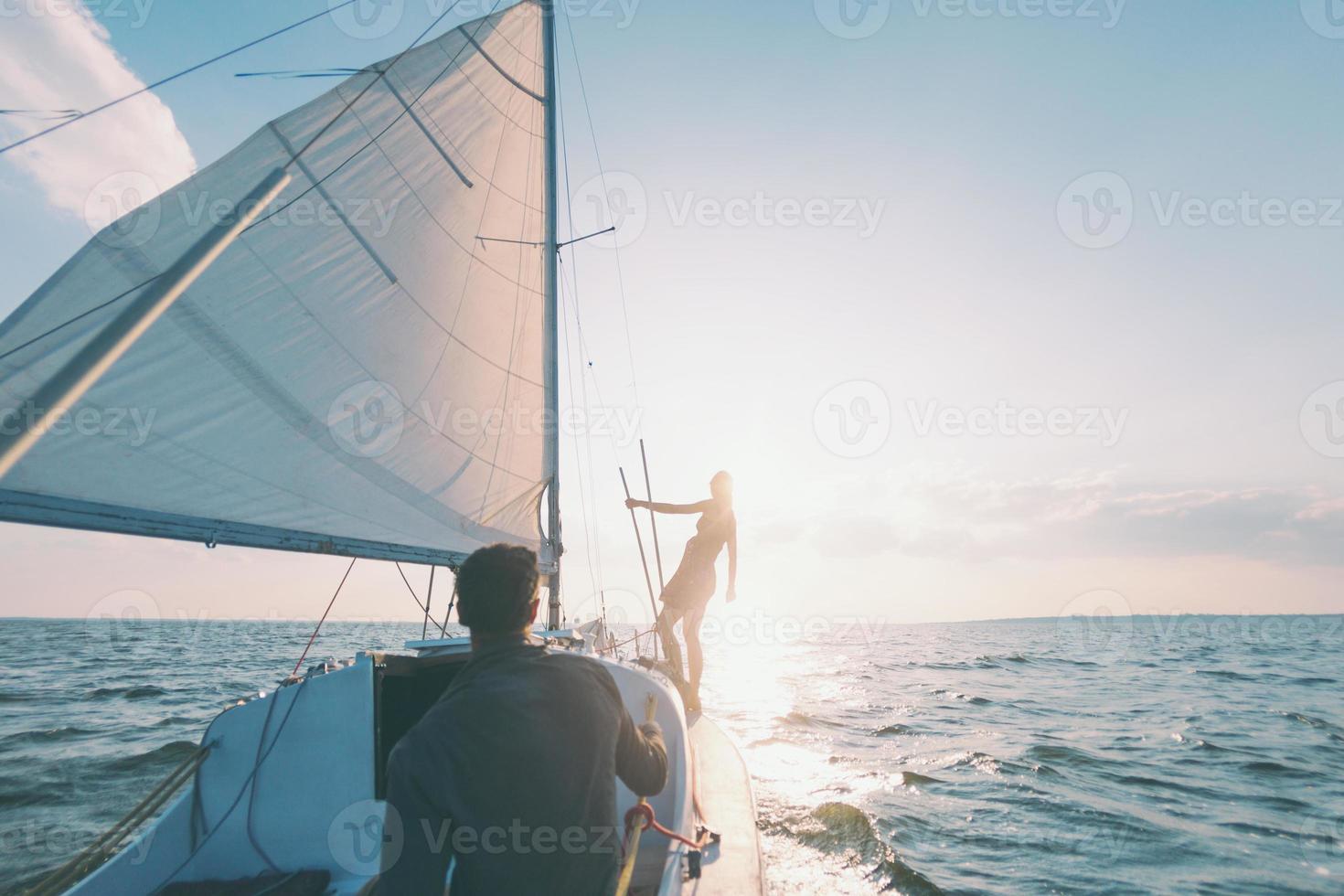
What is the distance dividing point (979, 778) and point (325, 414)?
23.8ft

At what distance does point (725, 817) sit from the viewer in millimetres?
3686

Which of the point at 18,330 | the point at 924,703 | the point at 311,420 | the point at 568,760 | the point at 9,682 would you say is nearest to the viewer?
the point at 568,760

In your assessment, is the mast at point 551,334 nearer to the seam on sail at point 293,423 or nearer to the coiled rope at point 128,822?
Answer: the seam on sail at point 293,423

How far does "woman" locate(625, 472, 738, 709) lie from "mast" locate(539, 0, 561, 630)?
3.53 ft

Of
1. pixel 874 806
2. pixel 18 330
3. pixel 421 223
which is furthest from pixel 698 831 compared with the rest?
pixel 421 223

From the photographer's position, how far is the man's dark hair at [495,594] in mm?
1822

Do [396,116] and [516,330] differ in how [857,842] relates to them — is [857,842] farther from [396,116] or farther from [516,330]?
[396,116]

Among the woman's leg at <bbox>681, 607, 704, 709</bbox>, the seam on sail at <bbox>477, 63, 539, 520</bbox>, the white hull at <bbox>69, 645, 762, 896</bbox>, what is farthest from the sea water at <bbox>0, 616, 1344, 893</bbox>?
the seam on sail at <bbox>477, 63, 539, 520</bbox>

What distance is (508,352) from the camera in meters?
6.68

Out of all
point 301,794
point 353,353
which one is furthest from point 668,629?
point 353,353

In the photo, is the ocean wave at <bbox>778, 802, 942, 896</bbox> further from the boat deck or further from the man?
the man

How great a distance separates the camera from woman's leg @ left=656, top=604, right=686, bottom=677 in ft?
22.0

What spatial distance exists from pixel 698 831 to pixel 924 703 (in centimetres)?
985

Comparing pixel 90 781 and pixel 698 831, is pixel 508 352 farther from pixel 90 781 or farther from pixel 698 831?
pixel 90 781
